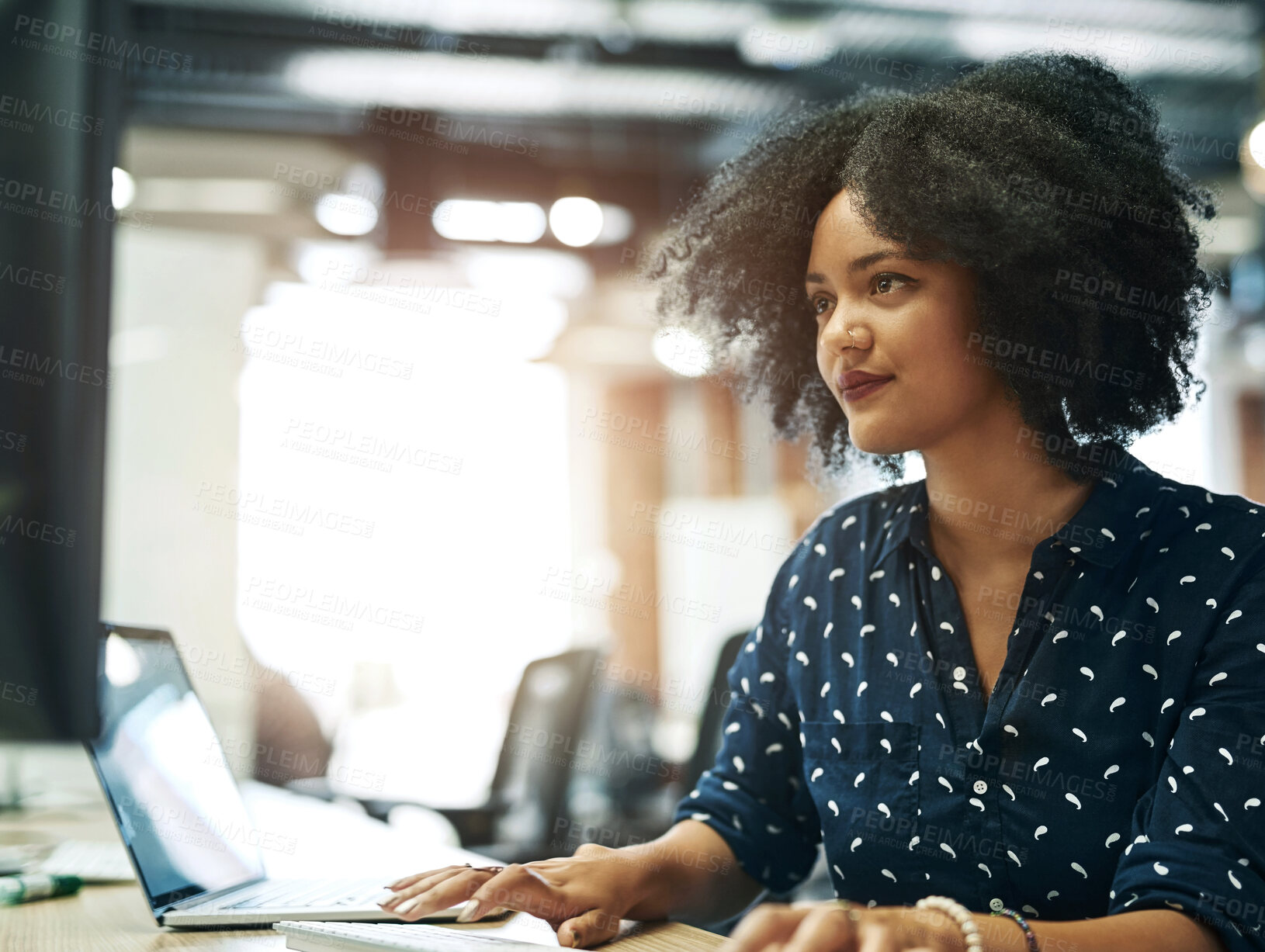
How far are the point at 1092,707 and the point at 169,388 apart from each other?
14.7ft

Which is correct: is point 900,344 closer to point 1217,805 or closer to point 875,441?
point 875,441

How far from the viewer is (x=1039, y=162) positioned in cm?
125

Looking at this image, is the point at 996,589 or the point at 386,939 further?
the point at 996,589

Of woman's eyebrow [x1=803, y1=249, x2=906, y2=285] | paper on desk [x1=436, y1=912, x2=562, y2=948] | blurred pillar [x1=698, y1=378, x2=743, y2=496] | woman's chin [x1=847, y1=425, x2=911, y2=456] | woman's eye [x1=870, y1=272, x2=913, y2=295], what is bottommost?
paper on desk [x1=436, y1=912, x2=562, y2=948]

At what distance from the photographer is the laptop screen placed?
117 cm

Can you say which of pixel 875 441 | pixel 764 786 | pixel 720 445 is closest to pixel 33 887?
pixel 764 786

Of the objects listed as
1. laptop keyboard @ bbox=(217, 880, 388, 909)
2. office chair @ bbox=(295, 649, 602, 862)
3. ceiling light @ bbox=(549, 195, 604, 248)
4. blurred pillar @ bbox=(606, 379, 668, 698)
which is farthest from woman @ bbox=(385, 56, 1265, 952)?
blurred pillar @ bbox=(606, 379, 668, 698)

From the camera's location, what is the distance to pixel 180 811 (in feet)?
4.09

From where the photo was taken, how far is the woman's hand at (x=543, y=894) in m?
1.05

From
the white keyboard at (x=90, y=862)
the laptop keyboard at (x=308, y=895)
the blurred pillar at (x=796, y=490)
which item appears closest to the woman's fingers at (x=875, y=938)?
the laptop keyboard at (x=308, y=895)

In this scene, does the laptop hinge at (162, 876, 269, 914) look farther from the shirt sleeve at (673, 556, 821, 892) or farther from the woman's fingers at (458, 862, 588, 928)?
the shirt sleeve at (673, 556, 821, 892)

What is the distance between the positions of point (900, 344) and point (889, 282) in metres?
0.08

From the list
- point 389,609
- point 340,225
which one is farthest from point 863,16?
point 389,609

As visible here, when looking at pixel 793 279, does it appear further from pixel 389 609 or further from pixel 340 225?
pixel 389 609
